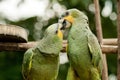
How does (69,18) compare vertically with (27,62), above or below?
above

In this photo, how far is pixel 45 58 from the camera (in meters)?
1.16

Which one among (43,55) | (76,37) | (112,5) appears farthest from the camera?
(112,5)

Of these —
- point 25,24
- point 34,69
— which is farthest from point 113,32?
point 34,69

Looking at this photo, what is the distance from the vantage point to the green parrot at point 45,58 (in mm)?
1086

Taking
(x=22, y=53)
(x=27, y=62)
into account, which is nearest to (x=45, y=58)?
(x=27, y=62)

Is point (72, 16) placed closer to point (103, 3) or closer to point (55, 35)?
point (55, 35)

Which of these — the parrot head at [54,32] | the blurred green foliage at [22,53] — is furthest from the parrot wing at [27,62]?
the blurred green foliage at [22,53]

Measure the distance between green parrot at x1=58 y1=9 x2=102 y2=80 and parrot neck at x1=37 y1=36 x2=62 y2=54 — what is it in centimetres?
4

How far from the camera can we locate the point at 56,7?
9.53 ft

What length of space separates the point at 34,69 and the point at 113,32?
1.81 metres

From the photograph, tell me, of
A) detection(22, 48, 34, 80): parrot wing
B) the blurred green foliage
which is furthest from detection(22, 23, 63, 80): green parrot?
the blurred green foliage

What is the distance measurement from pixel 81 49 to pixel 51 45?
0.29 ft

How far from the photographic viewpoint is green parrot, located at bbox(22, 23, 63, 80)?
109 cm

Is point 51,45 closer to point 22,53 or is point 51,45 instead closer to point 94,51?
point 94,51
